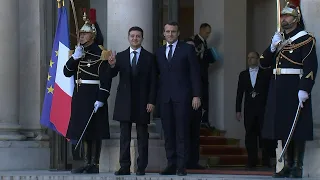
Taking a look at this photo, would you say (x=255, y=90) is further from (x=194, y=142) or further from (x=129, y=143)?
(x=129, y=143)

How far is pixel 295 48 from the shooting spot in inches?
515

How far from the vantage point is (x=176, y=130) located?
13539 millimetres

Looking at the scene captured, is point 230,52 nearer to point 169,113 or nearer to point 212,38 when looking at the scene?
point 212,38

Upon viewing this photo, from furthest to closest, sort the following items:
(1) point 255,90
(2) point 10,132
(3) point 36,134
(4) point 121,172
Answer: (1) point 255,90, (3) point 36,134, (2) point 10,132, (4) point 121,172

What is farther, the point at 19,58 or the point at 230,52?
the point at 230,52

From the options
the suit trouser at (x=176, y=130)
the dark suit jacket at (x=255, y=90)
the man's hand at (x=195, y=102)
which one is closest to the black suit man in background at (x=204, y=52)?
the dark suit jacket at (x=255, y=90)

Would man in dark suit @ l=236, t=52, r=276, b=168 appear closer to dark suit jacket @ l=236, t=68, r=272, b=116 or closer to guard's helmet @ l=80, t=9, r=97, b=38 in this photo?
dark suit jacket @ l=236, t=68, r=272, b=116

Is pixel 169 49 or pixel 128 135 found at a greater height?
pixel 169 49

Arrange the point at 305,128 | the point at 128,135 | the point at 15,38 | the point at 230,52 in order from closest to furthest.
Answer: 1. the point at 305,128
2. the point at 128,135
3. the point at 15,38
4. the point at 230,52

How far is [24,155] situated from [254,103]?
341 centimetres

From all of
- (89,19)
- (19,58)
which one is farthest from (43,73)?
(89,19)

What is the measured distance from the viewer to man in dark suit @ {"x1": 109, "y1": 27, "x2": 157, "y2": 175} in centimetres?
1374

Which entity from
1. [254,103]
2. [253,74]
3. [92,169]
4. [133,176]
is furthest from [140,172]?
[253,74]

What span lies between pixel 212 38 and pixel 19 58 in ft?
12.5
